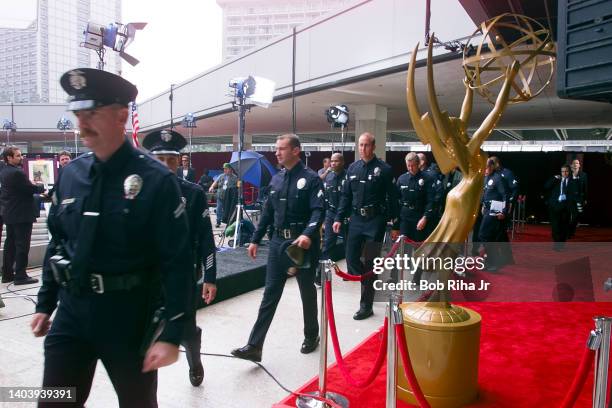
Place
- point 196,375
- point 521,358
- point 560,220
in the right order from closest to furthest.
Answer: point 196,375, point 521,358, point 560,220

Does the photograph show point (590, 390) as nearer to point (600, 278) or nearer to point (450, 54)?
point (600, 278)

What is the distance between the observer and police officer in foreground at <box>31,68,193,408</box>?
155 centimetres

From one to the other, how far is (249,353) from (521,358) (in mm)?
2133

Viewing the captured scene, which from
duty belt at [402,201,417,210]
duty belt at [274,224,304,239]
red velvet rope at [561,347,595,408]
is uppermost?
duty belt at [402,201,417,210]

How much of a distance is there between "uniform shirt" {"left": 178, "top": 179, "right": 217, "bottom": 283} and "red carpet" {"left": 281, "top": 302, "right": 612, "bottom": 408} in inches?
39.0

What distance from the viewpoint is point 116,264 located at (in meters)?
1.56

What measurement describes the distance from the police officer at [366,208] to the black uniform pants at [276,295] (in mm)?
988

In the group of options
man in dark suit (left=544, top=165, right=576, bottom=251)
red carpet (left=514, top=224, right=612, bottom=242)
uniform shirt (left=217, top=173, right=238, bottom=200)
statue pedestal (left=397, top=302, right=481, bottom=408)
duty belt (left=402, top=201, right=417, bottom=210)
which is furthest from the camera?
red carpet (left=514, top=224, right=612, bottom=242)

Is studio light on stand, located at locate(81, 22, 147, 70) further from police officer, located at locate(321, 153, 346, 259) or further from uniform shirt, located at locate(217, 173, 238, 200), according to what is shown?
uniform shirt, located at locate(217, 173, 238, 200)

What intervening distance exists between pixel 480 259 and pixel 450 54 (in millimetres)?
3295

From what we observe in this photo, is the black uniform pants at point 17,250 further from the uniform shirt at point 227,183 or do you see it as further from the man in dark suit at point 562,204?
the man in dark suit at point 562,204

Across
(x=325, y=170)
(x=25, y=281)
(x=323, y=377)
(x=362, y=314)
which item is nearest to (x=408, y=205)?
(x=362, y=314)

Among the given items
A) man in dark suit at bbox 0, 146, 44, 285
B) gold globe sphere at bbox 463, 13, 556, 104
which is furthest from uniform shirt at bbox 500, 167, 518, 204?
man in dark suit at bbox 0, 146, 44, 285

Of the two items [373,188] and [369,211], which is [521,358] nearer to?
[369,211]
